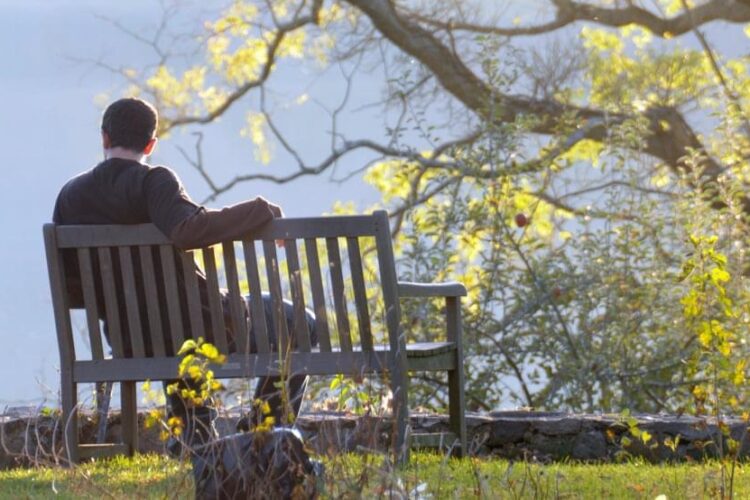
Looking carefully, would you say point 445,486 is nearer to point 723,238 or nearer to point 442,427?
point 442,427

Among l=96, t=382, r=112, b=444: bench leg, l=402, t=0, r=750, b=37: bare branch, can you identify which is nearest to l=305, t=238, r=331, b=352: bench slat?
l=96, t=382, r=112, b=444: bench leg

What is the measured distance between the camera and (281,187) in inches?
585

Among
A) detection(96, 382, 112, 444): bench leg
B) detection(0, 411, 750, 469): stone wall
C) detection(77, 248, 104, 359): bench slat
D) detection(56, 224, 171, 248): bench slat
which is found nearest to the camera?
detection(56, 224, 171, 248): bench slat

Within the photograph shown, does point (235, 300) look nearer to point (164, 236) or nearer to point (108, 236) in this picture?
point (164, 236)

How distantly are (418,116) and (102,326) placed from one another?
4983mm

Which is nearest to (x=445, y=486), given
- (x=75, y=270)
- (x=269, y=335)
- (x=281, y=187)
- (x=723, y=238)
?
(x=269, y=335)

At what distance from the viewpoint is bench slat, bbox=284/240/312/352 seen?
4.64 m

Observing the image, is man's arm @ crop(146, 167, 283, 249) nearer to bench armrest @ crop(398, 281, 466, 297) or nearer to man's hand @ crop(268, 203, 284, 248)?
man's hand @ crop(268, 203, 284, 248)

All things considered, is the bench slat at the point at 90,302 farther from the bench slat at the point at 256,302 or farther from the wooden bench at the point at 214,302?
the bench slat at the point at 256,302

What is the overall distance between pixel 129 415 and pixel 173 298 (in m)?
0.72

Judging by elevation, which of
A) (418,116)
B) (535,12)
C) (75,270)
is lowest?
(75,270)

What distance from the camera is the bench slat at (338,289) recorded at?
463 cm

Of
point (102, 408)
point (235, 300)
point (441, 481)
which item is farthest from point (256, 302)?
point (441, 481)

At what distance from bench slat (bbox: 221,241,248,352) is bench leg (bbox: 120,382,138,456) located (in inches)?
23.0
